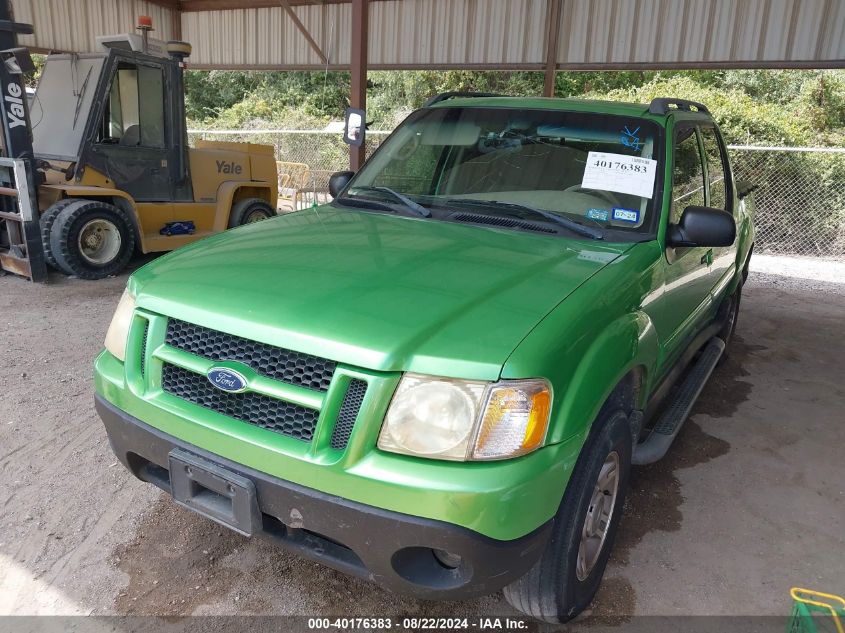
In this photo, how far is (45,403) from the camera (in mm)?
4176

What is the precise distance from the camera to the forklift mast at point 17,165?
21.0 ft

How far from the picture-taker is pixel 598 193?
307 cm

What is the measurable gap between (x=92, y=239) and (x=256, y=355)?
20.6ft

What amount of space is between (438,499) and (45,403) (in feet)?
11.1

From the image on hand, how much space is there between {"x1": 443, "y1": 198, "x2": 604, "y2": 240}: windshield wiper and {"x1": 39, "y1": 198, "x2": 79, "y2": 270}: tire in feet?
18.2

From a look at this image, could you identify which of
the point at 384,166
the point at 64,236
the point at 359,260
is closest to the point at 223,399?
the point at 359,260

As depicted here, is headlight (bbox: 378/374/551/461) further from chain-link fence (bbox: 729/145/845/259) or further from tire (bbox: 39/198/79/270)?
chain-link fence (bbox: 729/145/845/259)

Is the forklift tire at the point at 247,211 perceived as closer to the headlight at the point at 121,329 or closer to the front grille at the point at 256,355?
the headlight at the point at 121,329

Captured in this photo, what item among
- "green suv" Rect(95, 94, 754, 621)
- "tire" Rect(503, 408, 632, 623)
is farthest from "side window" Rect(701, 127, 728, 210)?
"tire" Rect(503, 408, 632, 623)

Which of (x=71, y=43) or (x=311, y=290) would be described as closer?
(x=311, y=290)

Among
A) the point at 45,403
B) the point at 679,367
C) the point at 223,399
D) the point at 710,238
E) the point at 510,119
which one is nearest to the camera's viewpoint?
the point at 223,399

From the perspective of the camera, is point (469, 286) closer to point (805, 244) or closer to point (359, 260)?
point (359, 260)

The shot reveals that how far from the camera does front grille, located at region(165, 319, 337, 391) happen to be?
196cm

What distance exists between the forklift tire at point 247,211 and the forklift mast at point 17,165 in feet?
7.88
